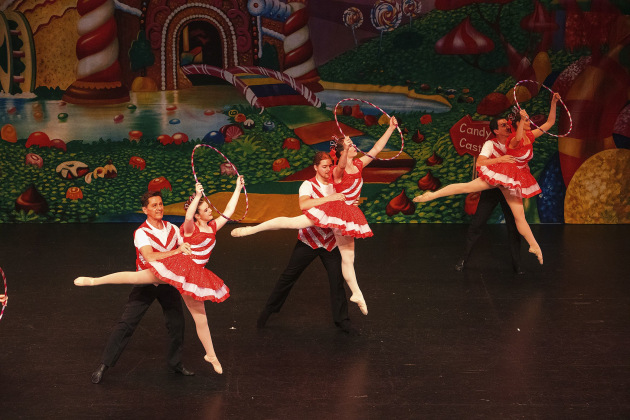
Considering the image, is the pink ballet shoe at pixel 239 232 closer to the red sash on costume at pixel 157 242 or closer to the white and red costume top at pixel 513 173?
the red sash on costume at pixel 157 242

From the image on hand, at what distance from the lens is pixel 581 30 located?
873 cm

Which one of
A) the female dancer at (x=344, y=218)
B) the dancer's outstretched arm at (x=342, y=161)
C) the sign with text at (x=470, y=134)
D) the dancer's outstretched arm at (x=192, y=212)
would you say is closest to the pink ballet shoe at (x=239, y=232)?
the female dancer at (x=344, y=218)

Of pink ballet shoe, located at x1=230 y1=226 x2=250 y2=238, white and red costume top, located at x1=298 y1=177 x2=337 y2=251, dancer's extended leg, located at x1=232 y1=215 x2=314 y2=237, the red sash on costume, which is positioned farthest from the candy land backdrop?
the red sash on costume

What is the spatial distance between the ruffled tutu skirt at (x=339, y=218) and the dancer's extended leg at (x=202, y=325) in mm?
1082

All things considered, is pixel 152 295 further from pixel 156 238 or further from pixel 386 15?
pixel 386 15

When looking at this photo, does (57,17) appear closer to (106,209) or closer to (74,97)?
(74,97)

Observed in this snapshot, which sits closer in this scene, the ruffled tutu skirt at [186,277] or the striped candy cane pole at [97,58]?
the ruffled tutu skirt at [186,277]

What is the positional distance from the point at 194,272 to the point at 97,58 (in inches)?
189

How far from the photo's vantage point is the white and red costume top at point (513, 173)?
6816mm

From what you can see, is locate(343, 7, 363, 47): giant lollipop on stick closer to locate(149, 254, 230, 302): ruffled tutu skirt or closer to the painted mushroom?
the painted mushroom

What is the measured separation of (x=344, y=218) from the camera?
5461mm

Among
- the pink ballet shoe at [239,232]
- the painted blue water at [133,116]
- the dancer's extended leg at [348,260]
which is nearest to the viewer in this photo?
the pink ballet shoe at [239,232]

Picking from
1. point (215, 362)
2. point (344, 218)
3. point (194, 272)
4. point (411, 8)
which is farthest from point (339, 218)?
point (411, 8)

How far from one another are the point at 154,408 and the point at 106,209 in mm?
5005
